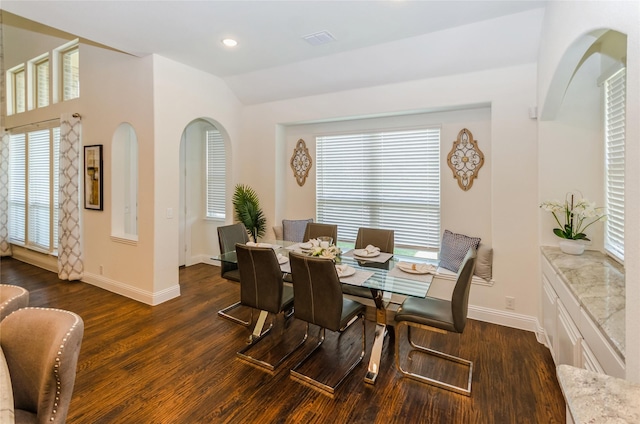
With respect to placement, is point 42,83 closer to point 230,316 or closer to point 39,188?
point 39,188

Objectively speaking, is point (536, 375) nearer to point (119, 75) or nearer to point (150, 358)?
point (150, 358)

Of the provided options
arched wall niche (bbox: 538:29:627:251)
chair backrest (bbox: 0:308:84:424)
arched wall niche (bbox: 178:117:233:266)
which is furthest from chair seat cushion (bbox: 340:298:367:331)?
arched wall niche (bbox: 178:117:233:266)

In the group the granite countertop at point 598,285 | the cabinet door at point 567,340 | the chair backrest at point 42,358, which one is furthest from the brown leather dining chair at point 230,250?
the granite countertop at point 598,285

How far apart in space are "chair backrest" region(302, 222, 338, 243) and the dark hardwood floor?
1.15 meters

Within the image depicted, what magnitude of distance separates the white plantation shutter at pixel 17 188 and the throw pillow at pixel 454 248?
296 inches

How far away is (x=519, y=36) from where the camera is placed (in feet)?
9.87

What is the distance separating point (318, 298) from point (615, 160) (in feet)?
8.63

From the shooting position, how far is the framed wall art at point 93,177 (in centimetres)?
448

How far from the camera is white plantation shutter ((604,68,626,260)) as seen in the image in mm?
2377

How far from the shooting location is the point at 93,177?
180 inches

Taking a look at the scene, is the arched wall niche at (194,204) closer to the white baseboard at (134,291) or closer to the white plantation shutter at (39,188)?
the white baseboard at (134,291)

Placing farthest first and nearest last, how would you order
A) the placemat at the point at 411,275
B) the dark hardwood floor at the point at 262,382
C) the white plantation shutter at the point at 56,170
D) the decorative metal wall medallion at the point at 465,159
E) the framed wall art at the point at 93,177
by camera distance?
the white plantation shutter at the point at 56,170
the framed wall art at the point at 93,177
the decorative metal wall medallion at the point at 465,159
the placemat at the point at 411,275
the dark hardwood floor at the point at 262,382

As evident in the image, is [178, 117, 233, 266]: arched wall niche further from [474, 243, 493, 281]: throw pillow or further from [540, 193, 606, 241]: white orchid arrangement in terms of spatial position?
[540, 193, 606, 241]: white orchid arrangement

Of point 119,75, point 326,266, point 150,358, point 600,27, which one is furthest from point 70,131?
point 600,27
